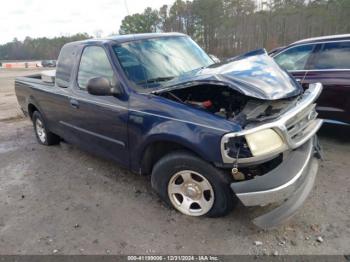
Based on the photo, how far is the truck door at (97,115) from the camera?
358 cm

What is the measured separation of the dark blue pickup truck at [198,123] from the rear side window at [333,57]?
71.5 inches

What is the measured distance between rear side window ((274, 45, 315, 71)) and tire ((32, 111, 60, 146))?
173 inches

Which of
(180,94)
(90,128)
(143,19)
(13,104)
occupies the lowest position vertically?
(13,104)

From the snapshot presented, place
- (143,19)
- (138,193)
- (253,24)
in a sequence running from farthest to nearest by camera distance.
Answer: (253,24) → (143,19) → (138,193)

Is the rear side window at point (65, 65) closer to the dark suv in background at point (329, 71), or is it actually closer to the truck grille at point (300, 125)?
the truck grille at point (300, 125)

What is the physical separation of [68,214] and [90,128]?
3.73 feet

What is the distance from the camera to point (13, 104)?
11359 millimetres

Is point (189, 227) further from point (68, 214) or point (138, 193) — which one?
point (68, 214)

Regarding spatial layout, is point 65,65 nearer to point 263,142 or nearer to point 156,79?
point 156,79

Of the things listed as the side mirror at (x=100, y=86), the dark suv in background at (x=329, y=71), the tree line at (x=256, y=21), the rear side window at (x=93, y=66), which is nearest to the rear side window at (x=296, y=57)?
the dark suv in background at (x=329, y=71)

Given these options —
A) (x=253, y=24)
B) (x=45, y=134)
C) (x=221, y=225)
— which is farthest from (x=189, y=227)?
(x=253, y=24)

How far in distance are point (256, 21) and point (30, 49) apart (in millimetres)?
75042

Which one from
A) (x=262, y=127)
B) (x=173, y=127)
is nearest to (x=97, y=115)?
(x=173, y=127)

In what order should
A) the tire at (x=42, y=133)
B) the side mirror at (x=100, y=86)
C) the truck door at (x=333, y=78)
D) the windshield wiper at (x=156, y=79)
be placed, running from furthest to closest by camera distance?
the tire at (x=42, y=133) < the truck door at (x=333, y=78) < the windshield wiper at (x=156, y=79) < the side mirror at (x=100, y=86)
